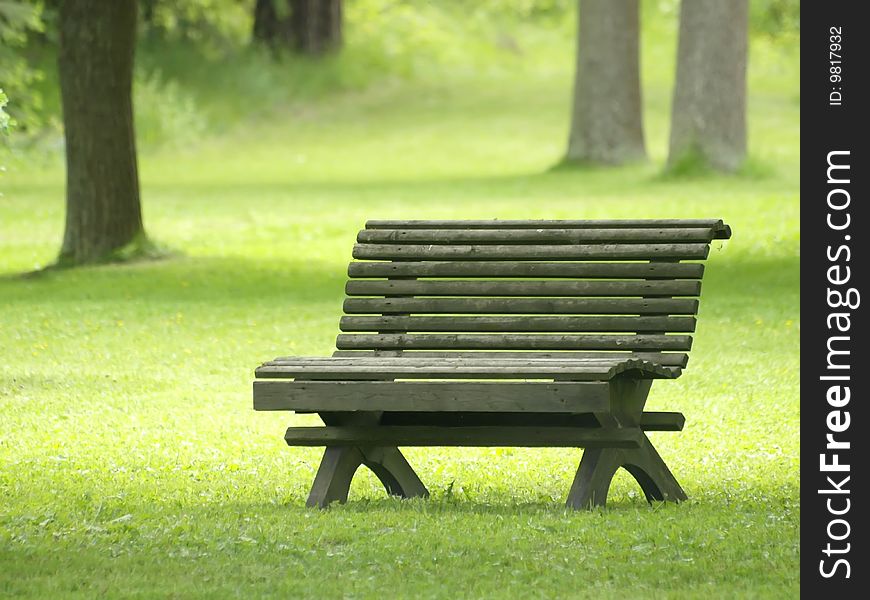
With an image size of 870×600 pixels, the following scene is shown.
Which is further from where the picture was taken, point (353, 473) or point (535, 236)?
point (535, 236)

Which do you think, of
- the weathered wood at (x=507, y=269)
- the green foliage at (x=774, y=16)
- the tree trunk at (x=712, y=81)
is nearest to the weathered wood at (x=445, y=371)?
the weathered wood at (x=507, y=269)

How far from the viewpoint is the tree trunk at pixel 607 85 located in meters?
30.3

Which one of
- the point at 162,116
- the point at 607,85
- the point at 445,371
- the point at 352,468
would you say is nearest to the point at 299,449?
the point at 352,468

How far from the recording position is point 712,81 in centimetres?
2645

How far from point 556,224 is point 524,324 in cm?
54

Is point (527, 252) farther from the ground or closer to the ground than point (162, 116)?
closer to the ground

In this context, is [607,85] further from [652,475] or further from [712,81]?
[652,475]

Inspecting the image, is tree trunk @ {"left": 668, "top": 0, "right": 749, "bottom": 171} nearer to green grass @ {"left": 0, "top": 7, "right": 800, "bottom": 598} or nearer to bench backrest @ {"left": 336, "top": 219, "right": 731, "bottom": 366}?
green grass @ {"left": 0, "top": 7, "right": 800, "bottom": 598}

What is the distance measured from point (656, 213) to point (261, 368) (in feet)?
50.8

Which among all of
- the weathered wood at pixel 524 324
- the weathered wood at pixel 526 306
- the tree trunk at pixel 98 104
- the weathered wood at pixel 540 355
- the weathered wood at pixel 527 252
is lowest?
the weathered wood at pixel 540 355

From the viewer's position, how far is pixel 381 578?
5.89 metres

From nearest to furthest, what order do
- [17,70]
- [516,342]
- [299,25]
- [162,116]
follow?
[516,342] < [17,70] < [162,116] < [299,25]

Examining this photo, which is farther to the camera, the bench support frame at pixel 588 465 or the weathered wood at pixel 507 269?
the weathered wood at pixel 507 269

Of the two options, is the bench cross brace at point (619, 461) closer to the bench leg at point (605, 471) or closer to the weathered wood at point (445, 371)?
the bench leg at point (605, 471)
